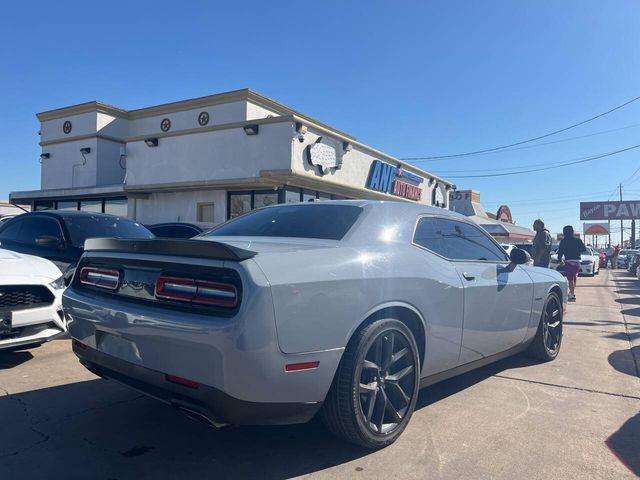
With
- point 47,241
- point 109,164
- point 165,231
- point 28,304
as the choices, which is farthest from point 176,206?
point 28,304

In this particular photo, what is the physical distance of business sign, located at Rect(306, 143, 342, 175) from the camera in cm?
1523

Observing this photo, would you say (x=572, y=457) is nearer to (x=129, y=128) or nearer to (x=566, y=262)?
(x=566, y=262)

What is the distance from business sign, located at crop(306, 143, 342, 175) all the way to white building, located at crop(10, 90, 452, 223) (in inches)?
1.2

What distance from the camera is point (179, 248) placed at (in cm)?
268

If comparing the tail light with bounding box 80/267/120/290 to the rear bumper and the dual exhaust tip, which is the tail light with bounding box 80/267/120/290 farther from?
the dual exhaust tip

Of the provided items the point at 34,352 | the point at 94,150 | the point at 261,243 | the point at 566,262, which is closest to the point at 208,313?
the point at 261,243

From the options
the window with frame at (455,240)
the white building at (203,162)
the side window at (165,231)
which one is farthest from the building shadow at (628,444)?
A: the white building at (203,162)

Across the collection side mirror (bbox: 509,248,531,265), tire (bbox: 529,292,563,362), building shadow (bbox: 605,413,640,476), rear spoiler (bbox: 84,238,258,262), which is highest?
rear spoiler (bbox: 84,238,258,262)

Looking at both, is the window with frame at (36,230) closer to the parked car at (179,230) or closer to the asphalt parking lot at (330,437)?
the asphalt parking lot at (330,437)

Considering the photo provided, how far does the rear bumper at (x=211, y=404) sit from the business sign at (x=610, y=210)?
6682cm

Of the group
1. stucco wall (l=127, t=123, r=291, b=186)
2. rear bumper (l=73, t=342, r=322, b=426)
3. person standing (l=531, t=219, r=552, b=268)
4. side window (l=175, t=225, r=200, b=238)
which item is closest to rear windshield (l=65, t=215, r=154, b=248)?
side window (l=175, t=225, r=200, b=238)

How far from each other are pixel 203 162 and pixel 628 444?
48.6 ft

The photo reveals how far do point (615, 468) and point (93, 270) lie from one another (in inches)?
133

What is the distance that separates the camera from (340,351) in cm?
269
